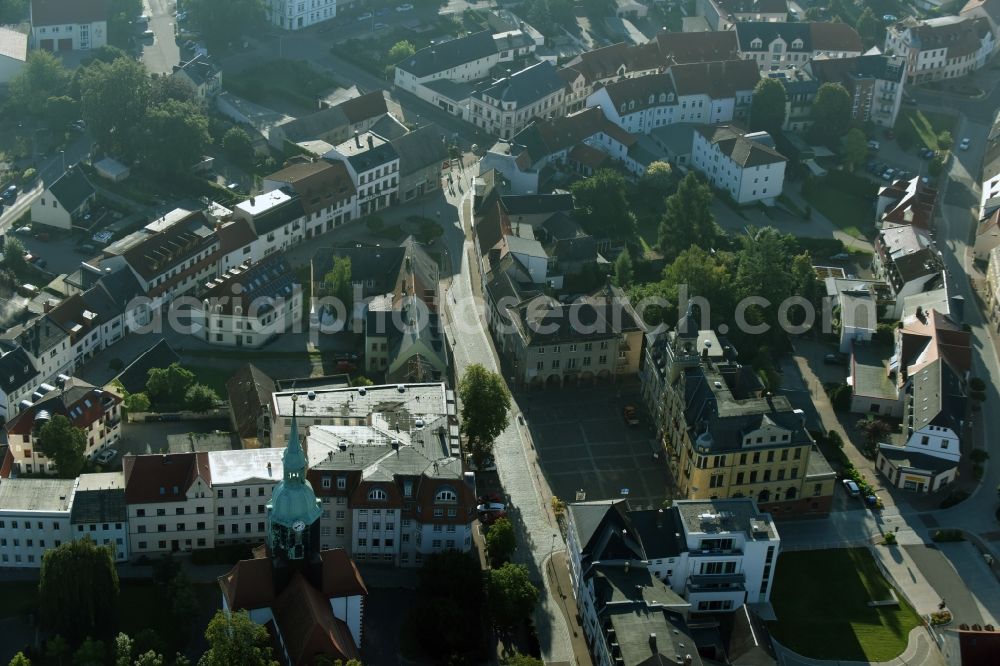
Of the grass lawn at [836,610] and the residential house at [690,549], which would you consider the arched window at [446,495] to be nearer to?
the residential house at [690,549]

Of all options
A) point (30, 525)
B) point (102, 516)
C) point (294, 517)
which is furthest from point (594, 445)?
point (30, 525)

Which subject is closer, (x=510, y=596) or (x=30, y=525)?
(x=510, y=596)

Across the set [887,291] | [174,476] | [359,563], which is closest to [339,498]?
[359,563]

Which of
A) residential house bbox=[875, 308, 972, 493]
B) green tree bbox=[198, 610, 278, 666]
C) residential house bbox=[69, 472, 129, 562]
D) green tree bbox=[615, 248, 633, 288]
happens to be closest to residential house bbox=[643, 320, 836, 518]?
residential house bbox=[875, 308, 972, 493]

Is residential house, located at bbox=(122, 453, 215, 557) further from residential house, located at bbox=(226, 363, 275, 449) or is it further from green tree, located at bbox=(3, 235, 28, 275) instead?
green tree, located at bbox=(3, 235, 28, 275)

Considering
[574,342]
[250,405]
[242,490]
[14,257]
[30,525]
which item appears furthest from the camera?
[14,257]

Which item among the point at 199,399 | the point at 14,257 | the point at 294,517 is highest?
the point at 294,517

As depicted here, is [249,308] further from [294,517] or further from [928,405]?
[928,405]
